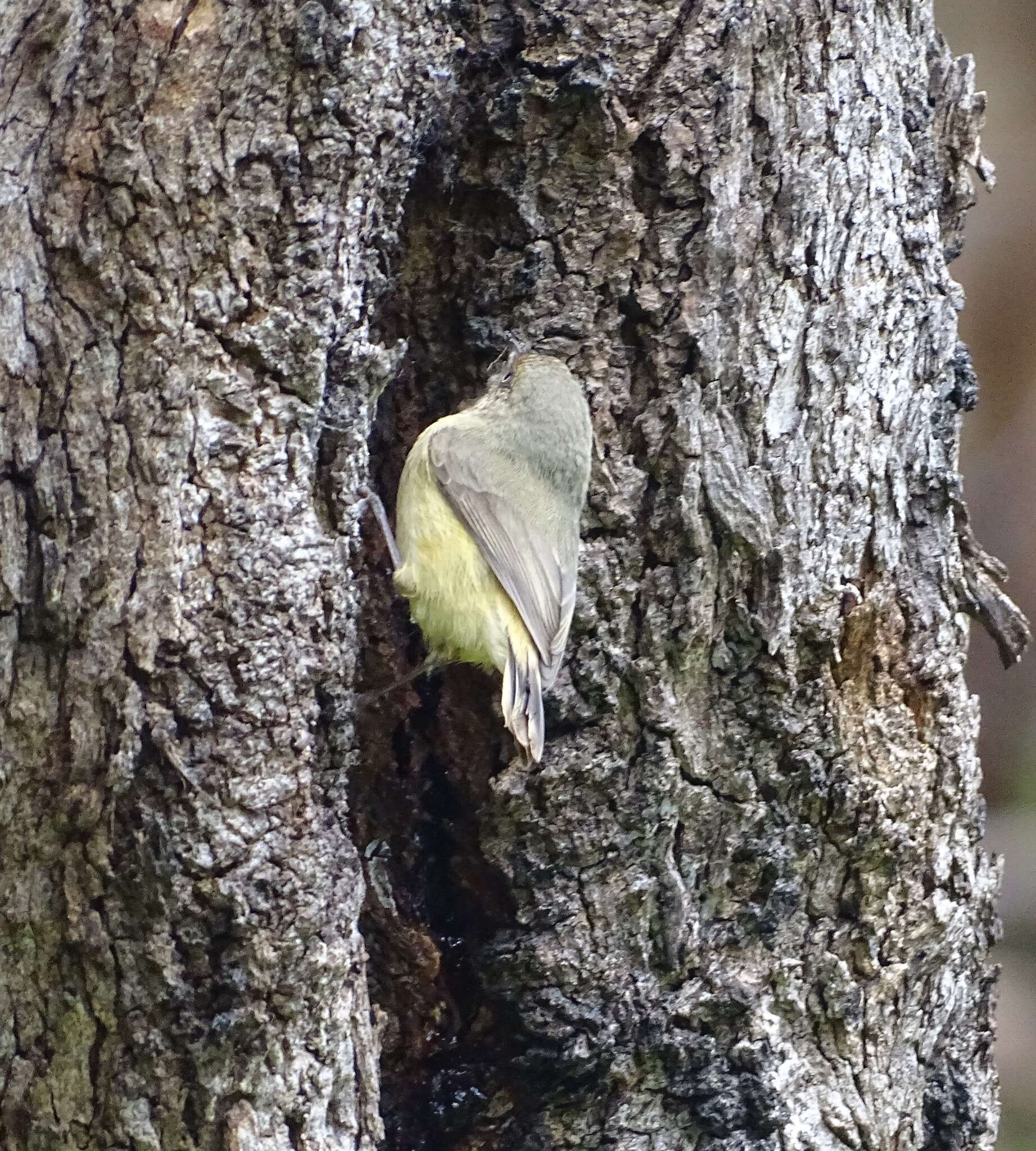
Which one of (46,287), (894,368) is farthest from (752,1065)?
(46,287)

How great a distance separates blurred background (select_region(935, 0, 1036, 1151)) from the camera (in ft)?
14.3

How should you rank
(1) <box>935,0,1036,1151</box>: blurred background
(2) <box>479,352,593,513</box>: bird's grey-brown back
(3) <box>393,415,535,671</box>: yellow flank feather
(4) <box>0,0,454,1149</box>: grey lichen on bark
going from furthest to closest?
1. (1) <box>935,0,1036,1151</box>: blurred background
2. (3) <box>393,415,535,671</box>: yellow flank feather
3. (2) <box>479,352,593,513</box>: bird's grey-brown back
4. (4) <box>0,0,454,1149</box>: grey lichen on bark

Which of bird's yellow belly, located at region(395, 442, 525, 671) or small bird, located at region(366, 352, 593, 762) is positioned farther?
bird's yellow belly, located at region(395, 442, 525, 671)

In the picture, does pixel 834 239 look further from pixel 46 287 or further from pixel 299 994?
pixel 299 994

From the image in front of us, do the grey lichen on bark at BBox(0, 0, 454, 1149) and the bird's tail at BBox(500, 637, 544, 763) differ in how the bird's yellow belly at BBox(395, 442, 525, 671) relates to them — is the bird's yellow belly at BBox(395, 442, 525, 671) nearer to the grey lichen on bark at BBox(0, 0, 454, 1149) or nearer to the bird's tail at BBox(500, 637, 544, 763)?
the bird's tail at BBox(500, 637, 544, 763)

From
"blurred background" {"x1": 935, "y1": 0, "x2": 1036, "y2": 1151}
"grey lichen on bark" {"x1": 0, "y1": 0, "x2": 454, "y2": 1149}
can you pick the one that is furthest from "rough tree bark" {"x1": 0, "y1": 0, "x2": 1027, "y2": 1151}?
"blurred background" {"x1": 935, "y1": 0, "x2": 1036, "y2": 1151}

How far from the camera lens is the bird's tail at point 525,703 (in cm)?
226

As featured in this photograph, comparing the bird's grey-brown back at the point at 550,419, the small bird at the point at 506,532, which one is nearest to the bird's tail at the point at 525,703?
the small bird at the point at 506,532

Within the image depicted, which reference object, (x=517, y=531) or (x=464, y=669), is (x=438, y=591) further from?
(x=517, y=531)

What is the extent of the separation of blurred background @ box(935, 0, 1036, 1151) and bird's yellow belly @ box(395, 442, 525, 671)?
2.42m

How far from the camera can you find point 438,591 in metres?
2.58

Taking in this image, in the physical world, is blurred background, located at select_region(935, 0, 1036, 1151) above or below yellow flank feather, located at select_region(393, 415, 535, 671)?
above

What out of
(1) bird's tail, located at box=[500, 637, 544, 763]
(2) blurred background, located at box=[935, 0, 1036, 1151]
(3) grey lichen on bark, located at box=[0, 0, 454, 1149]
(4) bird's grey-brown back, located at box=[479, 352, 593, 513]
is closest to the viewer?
(3) grey lichen on bark, located at box=[0, 0, 454, 1149]

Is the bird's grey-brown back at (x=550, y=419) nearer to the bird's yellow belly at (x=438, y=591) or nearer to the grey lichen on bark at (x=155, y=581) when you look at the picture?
the bird's yellow belly at (x=438, y=591)
